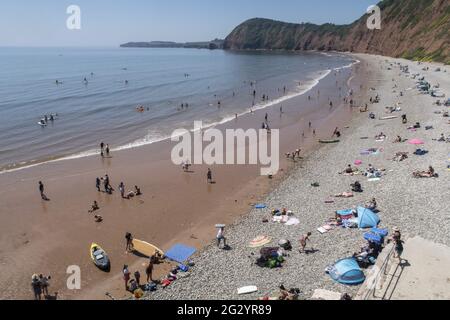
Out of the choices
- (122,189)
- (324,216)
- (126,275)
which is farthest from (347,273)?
(122,189)

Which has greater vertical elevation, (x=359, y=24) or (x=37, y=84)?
(x=359, y=24)

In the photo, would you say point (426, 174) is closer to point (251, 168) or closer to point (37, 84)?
point (251, 168)

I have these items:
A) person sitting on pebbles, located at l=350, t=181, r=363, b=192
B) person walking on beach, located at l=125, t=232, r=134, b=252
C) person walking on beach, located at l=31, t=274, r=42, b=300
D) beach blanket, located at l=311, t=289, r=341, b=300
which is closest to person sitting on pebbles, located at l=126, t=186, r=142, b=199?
person walking on beach, located at l=125, t=232, r=134, b=252

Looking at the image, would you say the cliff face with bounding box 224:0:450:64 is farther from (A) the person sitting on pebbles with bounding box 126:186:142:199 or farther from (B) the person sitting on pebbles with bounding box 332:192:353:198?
(A) the person sitting on pebbles with bounding box 126:186:142:199

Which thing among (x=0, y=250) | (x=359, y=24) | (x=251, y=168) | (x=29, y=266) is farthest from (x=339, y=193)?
(x=359, y=24)

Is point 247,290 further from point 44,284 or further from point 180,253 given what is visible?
point 44,284
